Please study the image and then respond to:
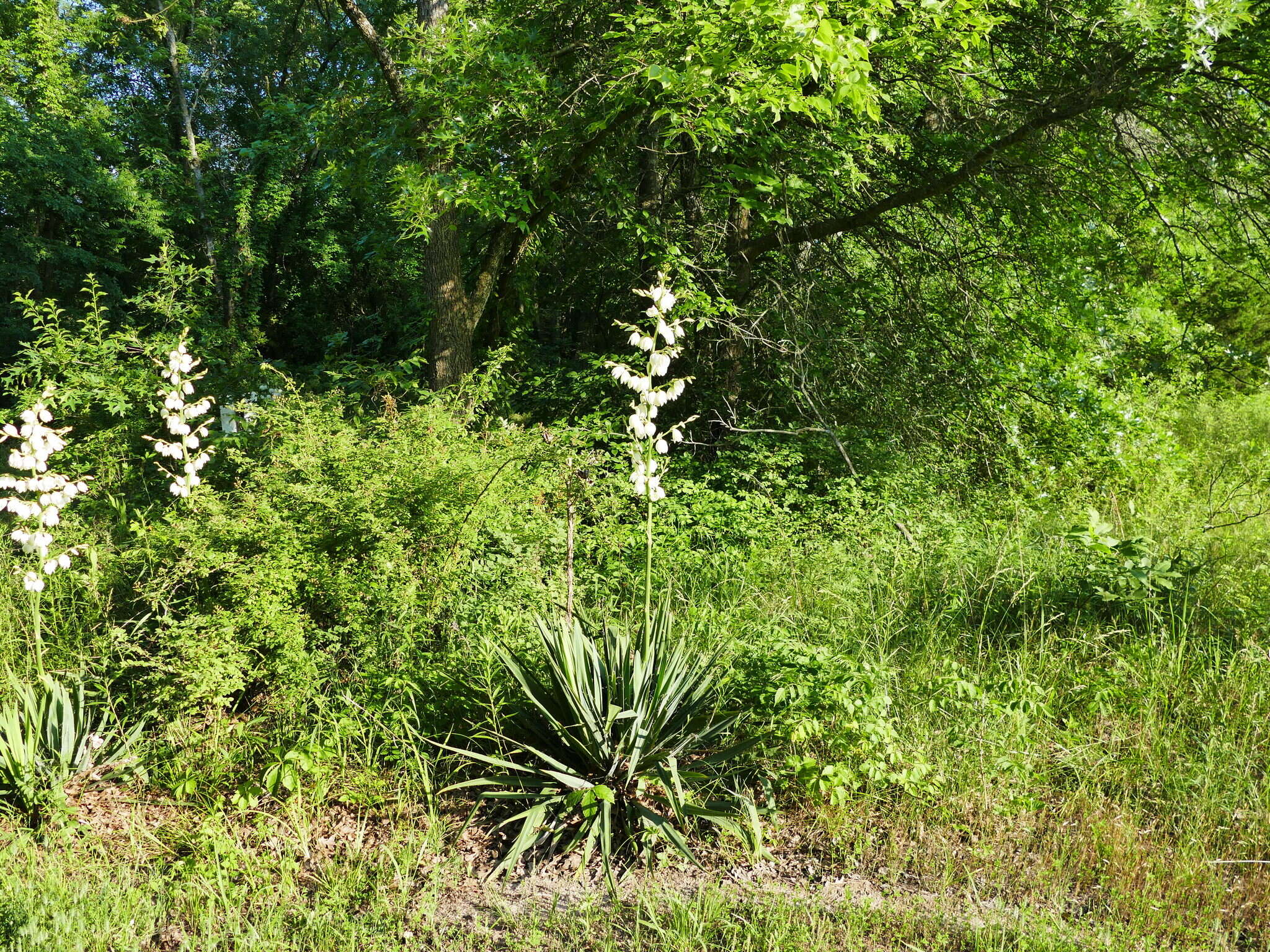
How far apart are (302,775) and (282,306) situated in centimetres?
1252

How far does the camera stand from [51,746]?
3.92 meters

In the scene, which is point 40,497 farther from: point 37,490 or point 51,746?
point 51,746

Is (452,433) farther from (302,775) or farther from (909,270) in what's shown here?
(909,270)

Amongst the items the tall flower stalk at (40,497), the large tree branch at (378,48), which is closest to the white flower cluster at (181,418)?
the tall flower stalk at (40,497)

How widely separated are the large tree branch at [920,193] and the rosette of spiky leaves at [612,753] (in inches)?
201

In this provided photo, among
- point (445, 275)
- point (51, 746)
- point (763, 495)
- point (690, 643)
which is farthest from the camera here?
point (445, 275)

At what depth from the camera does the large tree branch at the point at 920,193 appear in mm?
6543

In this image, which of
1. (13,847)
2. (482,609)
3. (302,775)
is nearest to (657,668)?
(482,609)

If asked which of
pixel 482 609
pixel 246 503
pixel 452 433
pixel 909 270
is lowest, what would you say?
pixel 482 609

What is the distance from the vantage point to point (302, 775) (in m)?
3.87

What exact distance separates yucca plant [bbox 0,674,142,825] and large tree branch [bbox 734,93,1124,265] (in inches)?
245

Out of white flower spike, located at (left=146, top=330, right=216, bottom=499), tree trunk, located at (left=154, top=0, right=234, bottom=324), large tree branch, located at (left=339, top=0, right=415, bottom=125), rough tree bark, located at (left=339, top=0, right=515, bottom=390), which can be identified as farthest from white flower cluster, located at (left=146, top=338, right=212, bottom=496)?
tree trunk, located at (left=154, top=0, right=234, bottom=324)

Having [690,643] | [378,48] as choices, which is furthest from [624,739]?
[378,48]

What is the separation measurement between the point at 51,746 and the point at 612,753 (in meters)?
2.47
